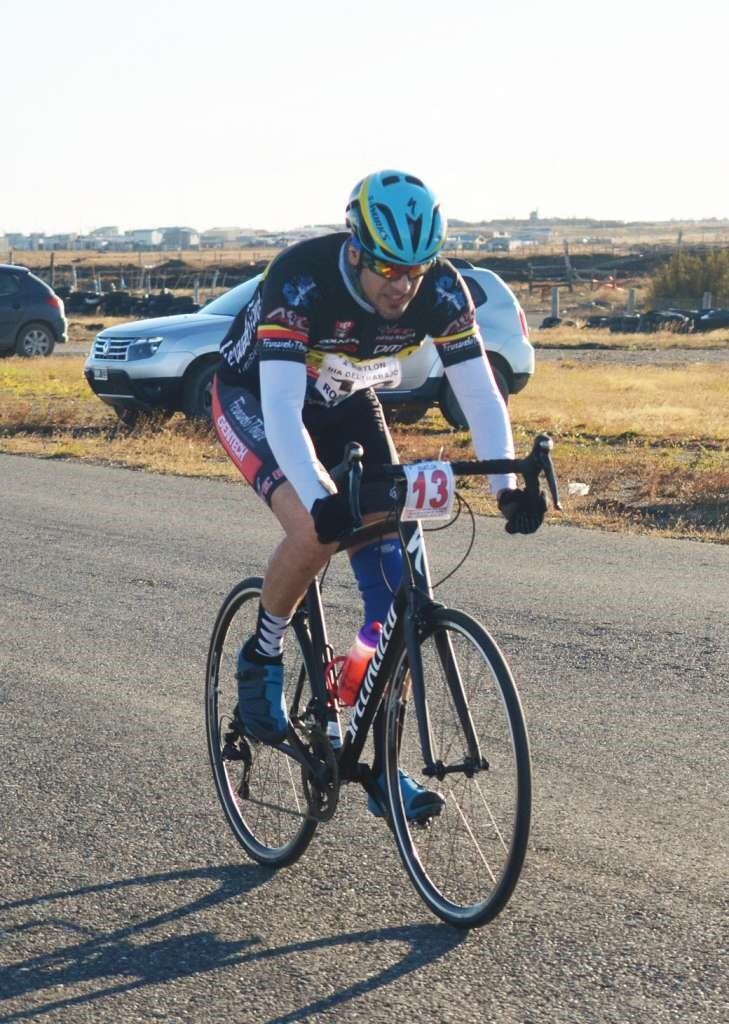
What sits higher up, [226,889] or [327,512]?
[327,512]

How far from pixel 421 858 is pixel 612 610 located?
4.16 m

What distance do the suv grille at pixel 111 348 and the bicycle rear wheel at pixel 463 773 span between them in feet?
42.3

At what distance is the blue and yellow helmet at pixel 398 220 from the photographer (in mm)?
4125

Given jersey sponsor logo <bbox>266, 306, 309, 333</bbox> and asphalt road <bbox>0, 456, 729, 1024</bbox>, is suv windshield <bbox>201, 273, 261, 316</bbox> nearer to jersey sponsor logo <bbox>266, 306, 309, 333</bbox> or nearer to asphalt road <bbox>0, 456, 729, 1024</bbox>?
asphalt road <bbox>0, 456, 729, 1024</bbox>

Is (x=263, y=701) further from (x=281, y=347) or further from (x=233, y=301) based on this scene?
(x=233, y=301)

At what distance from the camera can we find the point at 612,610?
8039mm

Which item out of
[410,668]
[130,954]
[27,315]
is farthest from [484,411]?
[27,315]

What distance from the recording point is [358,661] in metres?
4.35

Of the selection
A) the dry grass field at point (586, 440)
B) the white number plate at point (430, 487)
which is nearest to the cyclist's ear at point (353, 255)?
the white number plate at point (430, 487)

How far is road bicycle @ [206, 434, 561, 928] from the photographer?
12.5 feet

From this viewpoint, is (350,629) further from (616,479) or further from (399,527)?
(616,479)

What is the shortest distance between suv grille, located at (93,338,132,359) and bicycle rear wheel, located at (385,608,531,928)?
12899 mm

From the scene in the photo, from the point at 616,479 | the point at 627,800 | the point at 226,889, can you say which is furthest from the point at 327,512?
the point at 616,479

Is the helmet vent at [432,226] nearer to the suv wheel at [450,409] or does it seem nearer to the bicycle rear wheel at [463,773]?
the bicycle rear wheel at [463,773]
